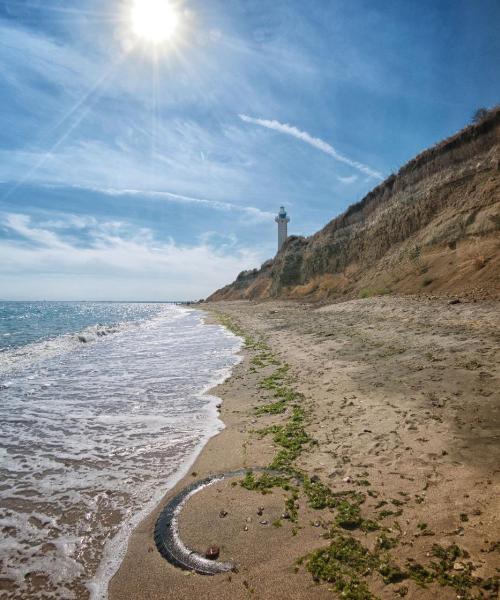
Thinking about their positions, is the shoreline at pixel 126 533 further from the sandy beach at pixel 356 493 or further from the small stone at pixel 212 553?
the small stone at pixel 212 553

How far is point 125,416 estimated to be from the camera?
7.91 metres

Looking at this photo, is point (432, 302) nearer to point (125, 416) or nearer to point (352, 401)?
point (352, 401)

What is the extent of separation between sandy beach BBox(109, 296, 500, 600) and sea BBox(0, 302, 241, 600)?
1.28ft

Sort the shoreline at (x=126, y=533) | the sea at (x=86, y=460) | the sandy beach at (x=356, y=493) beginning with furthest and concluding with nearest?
the sea at (x=86, y=460)
the shoreline at (x=126, y=533)
the sandy beach at (x=356, y=493)

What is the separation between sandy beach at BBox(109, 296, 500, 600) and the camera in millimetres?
2986

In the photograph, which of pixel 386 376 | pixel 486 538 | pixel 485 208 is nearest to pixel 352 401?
pixel 386 376

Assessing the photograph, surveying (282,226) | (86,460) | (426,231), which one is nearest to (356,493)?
(86,460)

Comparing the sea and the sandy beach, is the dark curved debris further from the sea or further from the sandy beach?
the sea

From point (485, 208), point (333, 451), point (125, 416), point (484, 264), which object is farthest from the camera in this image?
point (485, 208)

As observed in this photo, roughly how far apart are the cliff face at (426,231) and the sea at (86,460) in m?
14.8

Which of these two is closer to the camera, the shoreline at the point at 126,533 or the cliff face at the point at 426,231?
the shoreline at the point at 126,533

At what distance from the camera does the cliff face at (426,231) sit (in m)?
20.5

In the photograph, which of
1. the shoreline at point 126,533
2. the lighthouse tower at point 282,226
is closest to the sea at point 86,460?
the shoreline at point 126,533

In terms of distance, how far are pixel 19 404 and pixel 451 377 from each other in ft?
35.1
